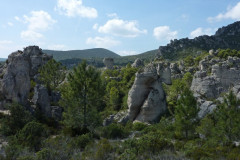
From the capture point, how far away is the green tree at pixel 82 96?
18.7 meters

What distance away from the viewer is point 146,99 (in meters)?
32.9

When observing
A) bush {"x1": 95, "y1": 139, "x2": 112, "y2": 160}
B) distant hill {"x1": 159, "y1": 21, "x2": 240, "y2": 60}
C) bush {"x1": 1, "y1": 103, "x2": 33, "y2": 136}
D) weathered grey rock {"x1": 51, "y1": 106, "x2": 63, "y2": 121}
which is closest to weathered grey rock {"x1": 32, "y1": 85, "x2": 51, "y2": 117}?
weathered grey rock {"x1": 51, "y1": 106, "x2": 63, "y2": 121}

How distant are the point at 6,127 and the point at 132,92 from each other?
67.5ft

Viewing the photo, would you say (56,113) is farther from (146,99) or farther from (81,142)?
(81,142)

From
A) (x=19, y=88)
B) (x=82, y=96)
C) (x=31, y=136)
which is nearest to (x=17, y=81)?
(x=19, y=88)

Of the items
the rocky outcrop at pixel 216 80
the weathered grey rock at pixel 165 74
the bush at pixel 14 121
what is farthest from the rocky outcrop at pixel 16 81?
the weathered grey rock at pixel 165 74

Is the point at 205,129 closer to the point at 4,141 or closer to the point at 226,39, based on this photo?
the point at 4,141

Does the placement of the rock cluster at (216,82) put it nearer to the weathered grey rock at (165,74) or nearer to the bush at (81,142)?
the weathered grey rock at (165,74)

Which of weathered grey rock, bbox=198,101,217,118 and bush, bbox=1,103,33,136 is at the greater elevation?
bush, bbox=1,103,33,136

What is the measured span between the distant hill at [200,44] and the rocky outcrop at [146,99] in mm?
92618

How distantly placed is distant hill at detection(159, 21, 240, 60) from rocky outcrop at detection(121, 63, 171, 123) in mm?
92618

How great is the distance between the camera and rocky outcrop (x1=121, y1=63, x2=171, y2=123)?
105 feet

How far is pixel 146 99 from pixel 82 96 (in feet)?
53.5

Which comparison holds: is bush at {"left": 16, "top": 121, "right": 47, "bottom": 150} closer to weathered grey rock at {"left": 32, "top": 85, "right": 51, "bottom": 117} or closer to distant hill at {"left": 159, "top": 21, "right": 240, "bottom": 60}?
weathered grey rock at {"left": 32, "top": 85, "right": 51, "bottom": 117}
